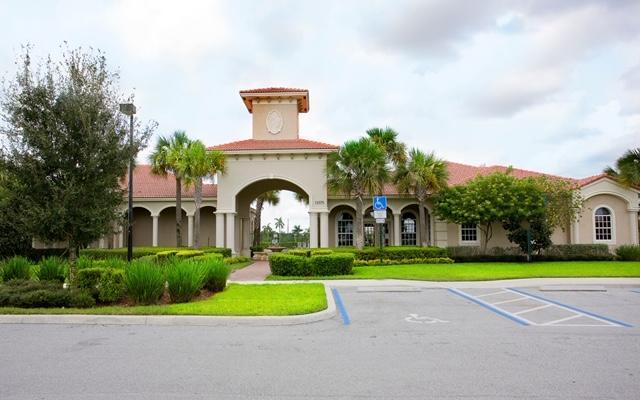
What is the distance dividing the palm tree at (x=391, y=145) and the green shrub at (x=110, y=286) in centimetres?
1858

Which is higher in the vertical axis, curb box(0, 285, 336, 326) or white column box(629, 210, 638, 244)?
white column box(629, 210, 638, 244)

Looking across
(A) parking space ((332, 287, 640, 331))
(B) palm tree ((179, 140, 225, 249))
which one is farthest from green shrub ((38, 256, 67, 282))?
(B) palm tree ((179, 140, 225, 249))

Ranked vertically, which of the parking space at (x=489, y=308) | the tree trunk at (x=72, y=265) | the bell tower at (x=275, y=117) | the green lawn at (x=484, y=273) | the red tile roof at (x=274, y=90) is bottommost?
the parking space at (x=489, y=308)

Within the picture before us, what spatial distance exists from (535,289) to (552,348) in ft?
27.4

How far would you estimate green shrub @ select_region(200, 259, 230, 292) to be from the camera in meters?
12.5

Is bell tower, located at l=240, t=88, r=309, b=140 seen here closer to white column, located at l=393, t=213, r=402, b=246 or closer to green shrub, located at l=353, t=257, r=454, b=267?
white column, located at l=393, t=213, r=402, b=246

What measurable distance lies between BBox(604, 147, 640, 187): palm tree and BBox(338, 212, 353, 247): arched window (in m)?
15.6

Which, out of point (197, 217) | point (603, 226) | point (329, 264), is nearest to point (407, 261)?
point (329, 264)

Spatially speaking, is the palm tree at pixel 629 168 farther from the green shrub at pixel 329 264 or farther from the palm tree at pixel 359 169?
the green shrub at pixel 329 264

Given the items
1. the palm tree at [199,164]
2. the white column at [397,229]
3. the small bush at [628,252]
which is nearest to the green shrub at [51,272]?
the palm tree at [199,164]

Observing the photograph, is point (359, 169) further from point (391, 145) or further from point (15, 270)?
point (15, 270)

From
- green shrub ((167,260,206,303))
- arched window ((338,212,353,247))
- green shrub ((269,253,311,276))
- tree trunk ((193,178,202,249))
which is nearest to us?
green shrub ((167,260,206,303))

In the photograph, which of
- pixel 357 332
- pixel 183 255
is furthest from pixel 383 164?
pixel 357 332

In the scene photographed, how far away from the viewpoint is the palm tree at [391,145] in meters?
26.7
